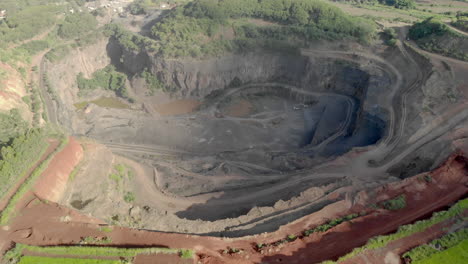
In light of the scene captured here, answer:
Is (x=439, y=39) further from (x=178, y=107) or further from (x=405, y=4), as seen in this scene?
(x=178, y=107)

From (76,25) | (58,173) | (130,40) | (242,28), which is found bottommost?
(58,173)

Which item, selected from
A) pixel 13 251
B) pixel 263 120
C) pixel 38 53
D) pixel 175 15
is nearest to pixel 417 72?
pixel 263 120

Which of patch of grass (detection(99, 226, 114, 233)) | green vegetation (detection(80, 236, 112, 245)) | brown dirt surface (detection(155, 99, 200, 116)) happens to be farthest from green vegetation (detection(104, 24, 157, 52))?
green vegetation (detection(80, 236, 112, 245))

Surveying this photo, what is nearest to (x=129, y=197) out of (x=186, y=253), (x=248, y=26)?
(x=186, y=253)

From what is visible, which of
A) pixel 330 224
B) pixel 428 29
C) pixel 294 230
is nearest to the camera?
pixel 294 230

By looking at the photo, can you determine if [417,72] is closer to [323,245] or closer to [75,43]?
[323,245]

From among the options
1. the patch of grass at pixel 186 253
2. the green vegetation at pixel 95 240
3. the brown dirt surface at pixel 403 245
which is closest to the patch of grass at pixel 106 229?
the green vegetation at pixel 95 240

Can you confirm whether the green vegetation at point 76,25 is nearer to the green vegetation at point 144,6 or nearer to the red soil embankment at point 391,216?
the green vegetation at point 144,6
